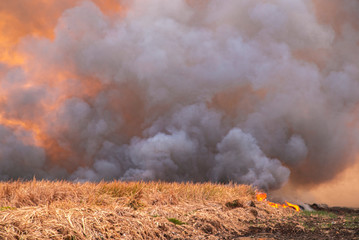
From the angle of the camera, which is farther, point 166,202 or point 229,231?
point 166,202

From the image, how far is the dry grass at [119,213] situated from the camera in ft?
24.0

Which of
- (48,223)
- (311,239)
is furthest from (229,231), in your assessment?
(48,223)

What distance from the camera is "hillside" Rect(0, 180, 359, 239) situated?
7410 millimetres

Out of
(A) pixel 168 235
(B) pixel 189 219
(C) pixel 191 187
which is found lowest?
(A) pixel 168 235

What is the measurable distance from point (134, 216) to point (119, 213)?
A: 0.45m

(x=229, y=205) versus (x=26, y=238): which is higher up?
(x=229, y=205)

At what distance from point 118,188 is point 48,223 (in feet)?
23.9

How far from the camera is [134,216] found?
9367 mm

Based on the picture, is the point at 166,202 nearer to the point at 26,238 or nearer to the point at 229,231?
the point at 229,231

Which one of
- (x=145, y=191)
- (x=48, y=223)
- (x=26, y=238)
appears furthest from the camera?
(x=145, y=191)

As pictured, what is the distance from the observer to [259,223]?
13.0m

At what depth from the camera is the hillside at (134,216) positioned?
7.41 m

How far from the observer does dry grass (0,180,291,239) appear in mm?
7320

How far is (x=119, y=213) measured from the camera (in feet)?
30.3
